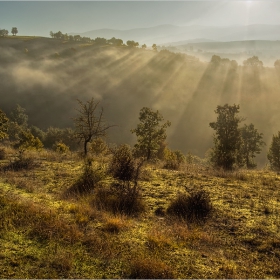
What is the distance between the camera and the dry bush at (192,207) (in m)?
9.08

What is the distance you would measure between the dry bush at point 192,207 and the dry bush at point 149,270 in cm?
373

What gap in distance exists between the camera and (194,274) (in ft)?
17.5

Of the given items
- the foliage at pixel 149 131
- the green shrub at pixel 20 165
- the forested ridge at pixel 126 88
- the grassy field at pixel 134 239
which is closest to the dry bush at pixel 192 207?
the grassy field at pixel 134 239

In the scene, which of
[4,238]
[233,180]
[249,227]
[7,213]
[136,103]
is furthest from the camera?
[136,103]

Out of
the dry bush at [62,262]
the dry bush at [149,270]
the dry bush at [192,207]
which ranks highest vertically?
the dry bush at [62,262]

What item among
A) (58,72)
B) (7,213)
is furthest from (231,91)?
(7,213)

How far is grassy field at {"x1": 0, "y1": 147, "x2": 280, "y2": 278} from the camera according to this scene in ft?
17.5

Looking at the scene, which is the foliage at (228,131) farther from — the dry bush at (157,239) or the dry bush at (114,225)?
the dry bush at (157,239)

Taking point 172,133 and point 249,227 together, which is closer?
point 249,227

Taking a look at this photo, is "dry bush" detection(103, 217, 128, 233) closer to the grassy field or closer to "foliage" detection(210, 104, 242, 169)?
the grassy field

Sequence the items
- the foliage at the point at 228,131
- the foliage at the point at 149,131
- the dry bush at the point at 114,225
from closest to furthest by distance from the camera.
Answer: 1. the dry bush at the point at 114,225
2. the foliage at the point at 149,131
3. the foliage at the point at 228,131

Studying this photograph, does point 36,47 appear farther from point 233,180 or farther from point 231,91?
point 233,180

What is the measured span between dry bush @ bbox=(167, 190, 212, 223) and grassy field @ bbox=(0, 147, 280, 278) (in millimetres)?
341

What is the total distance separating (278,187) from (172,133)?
116 meters
